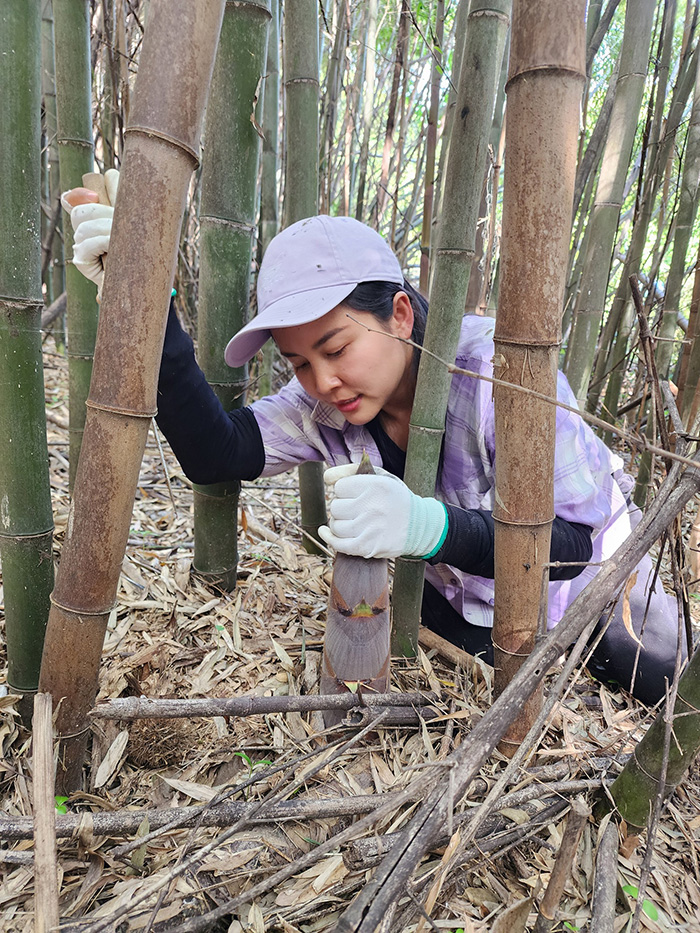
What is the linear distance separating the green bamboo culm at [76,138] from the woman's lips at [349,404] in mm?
594

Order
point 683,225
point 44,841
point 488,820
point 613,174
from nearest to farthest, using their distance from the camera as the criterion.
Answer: point 44,841
point 488,820
point 613,174
point 683,225

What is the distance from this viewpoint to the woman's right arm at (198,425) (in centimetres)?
123

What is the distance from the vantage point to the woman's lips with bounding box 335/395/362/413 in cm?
133

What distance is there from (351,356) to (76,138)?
2.46ft

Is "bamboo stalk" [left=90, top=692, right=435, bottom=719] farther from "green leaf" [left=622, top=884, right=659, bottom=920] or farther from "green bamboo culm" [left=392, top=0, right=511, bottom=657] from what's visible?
"green leaf" [left=622, top=884, right=659, bottom=920]

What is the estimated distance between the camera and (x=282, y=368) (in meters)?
4.29

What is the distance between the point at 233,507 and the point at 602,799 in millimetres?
979

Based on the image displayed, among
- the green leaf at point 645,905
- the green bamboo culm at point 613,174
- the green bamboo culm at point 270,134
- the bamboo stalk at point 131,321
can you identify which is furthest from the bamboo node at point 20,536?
the green bamboo culm at point 613,174

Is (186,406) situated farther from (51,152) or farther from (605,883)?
(51,152)

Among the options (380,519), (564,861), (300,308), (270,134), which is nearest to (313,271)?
(300,308)

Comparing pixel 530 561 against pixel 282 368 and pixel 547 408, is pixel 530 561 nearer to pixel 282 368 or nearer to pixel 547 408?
pixel 547 408

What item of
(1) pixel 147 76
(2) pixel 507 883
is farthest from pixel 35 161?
(2) pixel 507 883

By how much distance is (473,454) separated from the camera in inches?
55.2

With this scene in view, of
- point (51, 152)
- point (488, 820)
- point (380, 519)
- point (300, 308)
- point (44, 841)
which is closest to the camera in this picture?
point (44, 841)
